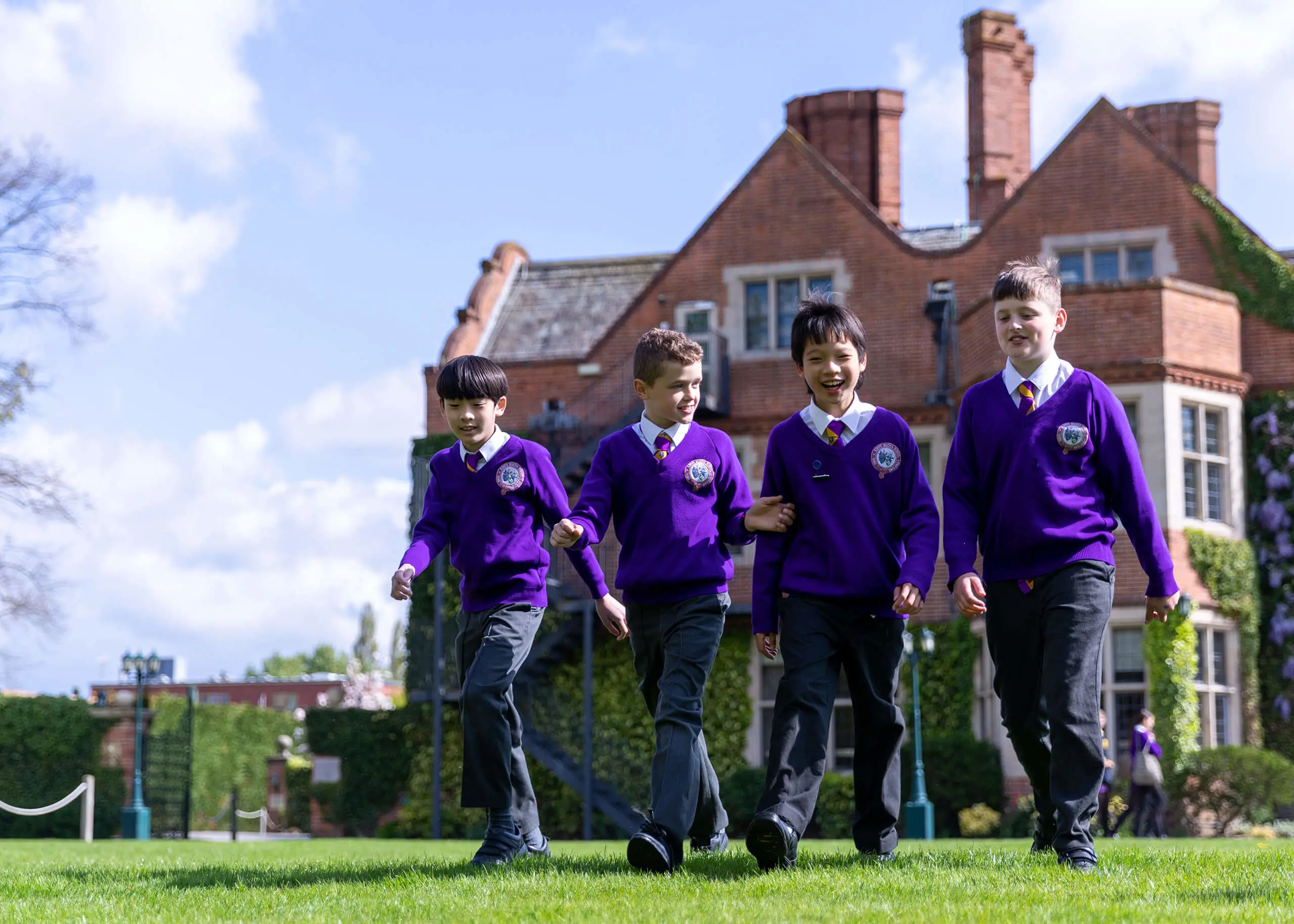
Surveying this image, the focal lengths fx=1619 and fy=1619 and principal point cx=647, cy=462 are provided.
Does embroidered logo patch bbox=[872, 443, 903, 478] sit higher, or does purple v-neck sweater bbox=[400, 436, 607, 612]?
embroidered logo patch bbox=[872, 443, 903, 478]

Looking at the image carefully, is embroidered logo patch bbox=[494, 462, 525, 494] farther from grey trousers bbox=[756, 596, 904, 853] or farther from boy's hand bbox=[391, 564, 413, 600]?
grey trousers bbox=[756, 596, 904, 853]

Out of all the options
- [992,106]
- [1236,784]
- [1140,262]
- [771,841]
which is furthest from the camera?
[992,106]

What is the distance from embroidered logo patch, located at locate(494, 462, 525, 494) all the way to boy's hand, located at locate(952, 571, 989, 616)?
1.85 m

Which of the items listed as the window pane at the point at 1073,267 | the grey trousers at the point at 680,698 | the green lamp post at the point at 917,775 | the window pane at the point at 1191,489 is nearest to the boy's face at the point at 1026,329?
the grey trousers at the point at 680,698

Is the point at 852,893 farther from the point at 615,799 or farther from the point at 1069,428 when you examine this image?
the point at 615,799

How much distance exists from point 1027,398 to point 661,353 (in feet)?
4.39

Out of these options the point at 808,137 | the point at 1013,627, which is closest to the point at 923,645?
the point at 808,137

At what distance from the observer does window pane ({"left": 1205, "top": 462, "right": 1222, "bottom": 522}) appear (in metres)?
20.4

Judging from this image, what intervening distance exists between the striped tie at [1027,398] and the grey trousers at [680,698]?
1317mm

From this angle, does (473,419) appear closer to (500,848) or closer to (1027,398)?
(500,848)

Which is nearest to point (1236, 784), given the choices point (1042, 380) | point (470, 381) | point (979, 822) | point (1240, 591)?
point (1240, 591)

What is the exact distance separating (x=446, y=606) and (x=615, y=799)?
15.2ft

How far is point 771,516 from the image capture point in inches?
228

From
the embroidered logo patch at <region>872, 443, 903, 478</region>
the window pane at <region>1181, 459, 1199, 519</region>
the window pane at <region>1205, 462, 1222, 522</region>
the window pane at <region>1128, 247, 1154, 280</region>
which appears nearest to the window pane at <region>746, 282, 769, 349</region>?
the window pane at <region>1128, 247, 1154, 280</region>
